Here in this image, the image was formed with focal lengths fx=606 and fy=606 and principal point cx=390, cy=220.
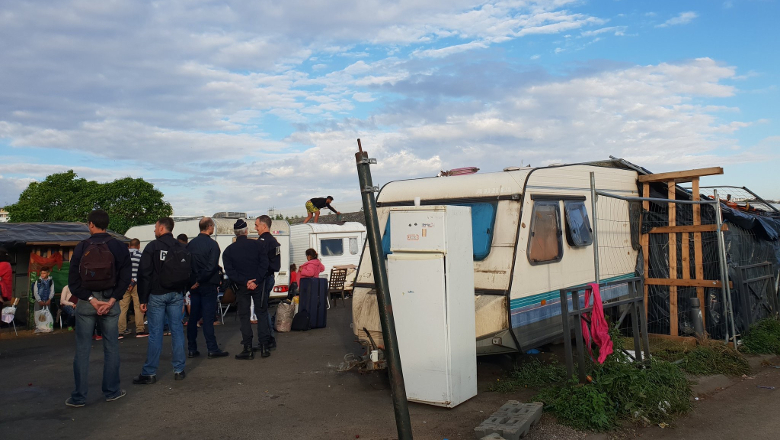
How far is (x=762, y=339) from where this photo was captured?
8.30 metres

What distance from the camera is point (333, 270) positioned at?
17797mm

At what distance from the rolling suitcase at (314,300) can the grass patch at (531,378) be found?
212 inches

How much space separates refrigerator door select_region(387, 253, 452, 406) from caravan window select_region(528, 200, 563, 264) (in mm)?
1600

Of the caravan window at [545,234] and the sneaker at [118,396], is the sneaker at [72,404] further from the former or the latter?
the caravan window at [545,234]

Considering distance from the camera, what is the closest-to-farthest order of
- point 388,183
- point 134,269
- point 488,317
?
point 488,317
point 388,183
point 134,269

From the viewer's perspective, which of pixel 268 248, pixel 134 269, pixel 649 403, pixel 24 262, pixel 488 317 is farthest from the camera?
pixel 24 262

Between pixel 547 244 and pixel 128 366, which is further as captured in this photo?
pixel 128 366

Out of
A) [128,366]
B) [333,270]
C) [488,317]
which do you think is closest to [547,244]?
[488,317]

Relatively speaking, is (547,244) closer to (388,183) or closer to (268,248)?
(388,183)

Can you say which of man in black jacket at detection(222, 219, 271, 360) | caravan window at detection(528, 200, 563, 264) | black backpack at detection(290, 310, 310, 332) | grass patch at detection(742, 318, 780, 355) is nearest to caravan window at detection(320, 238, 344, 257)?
black backpack at detection(290, 310, 310, 332)

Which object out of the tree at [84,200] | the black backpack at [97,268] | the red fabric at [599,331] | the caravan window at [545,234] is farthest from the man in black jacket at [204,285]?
the tree at [84,200]

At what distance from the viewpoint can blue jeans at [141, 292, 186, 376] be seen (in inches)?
284

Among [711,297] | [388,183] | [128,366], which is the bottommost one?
[128,366]

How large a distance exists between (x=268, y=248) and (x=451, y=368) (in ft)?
→ 13.2
